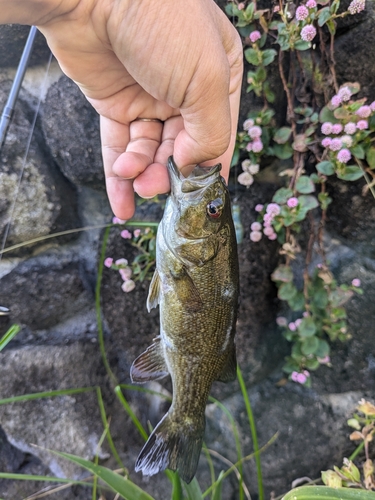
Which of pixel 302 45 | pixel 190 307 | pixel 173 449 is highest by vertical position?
pixel 302 45

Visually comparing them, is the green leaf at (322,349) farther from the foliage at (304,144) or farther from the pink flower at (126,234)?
the pink flower at (126,234)

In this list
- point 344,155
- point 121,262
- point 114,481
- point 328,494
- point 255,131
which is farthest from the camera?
point 121,262

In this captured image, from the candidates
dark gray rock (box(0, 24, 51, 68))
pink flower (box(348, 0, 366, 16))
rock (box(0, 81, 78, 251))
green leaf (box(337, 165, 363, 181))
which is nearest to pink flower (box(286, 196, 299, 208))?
green leaf (box(337, 165, 363, 181))

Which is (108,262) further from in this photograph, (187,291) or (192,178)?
(192,178)

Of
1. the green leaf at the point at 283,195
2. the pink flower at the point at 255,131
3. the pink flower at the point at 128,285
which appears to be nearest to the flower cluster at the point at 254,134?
the pink flower at the point at 255,131

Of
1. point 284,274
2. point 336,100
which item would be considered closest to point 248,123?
point 336,100
